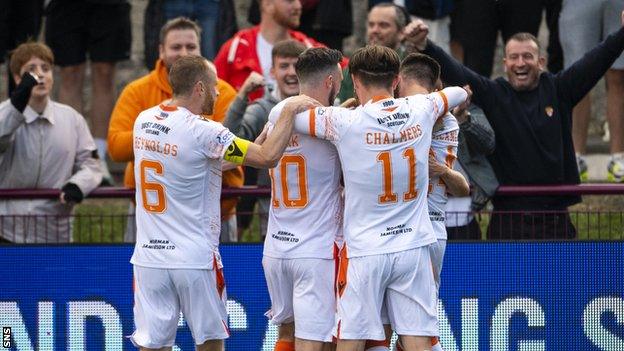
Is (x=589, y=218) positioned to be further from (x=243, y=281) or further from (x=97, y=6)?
(x=97, y=6)

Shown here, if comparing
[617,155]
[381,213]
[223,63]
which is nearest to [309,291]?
[381,213]

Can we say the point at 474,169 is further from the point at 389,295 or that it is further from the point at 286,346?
the point at 286,346

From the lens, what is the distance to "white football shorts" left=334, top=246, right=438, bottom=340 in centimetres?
976

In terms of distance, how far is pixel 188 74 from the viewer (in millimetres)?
10219

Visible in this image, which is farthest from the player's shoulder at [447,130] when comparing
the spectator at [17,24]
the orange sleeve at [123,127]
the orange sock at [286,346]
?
the spectator at [17,24]

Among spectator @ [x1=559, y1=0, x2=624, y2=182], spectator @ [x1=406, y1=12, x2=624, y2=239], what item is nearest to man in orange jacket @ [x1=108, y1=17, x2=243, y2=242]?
spectator @ [x1=406, y1=12, x2=624, y2=239]

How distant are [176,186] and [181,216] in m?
0.20

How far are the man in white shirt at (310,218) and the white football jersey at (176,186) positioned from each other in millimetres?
456

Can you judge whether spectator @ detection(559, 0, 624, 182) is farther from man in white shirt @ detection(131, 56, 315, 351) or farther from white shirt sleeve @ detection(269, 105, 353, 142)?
man in white shirt @ detection(131, 56, 315, 351)

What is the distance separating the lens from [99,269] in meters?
11.5

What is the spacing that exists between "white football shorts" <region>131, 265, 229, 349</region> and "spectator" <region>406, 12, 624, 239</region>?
109 inches

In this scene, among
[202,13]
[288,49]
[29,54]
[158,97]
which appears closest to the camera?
[288,49]

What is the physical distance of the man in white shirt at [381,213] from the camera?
977cm

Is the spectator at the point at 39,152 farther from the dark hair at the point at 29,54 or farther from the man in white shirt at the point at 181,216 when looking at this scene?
the man in white shirt at the point at 181,216
